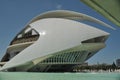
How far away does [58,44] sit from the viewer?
1478 inches

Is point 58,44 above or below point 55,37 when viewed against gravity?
below

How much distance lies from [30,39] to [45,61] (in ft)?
18.9

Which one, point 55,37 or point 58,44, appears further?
point 55,37

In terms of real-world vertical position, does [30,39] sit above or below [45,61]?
above

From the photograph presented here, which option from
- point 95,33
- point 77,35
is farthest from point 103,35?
point 77,35

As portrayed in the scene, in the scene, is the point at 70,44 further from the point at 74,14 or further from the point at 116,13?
the point at 116,13

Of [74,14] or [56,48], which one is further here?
[74,14]

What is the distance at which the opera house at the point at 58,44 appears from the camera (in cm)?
3709

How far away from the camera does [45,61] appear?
37.9 metres

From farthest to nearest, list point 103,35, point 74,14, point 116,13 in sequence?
point 74,14 → point 103,35 → point 116,13

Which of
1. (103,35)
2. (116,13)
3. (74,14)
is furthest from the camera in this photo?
(74,14)

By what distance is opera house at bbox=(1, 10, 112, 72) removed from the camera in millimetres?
37094

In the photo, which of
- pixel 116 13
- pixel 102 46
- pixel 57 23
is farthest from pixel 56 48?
pixel 116 13

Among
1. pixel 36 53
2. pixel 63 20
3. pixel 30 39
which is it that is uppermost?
pixel 63 20
